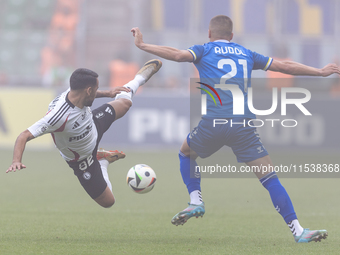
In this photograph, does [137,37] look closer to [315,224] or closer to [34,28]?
[315,224]

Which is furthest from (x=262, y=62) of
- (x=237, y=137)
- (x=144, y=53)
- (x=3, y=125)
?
(x=144, y=53)

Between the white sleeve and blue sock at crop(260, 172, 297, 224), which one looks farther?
blue sock at crop(260, 172, 297, 224)

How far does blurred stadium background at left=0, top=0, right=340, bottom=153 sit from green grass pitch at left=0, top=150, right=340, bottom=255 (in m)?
4.63

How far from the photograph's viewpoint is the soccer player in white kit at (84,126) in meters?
5.87

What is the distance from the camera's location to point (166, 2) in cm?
2188

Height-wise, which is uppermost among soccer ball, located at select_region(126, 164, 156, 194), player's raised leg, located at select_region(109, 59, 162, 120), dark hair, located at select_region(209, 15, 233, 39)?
dark hair, located at select_region(209, 15, 233, 39)

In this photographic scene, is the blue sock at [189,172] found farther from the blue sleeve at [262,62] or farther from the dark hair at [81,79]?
the dark hair at [81,79]

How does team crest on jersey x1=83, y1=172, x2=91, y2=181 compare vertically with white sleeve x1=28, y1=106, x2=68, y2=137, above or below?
below

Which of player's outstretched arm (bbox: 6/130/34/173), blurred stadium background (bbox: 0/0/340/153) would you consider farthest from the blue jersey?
blurred stadium background (bbox: 0/0/340/153)

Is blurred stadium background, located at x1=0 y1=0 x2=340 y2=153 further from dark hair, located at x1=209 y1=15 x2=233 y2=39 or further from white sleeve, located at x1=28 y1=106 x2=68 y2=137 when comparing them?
white sleeve, located at x1=28 y1=106 x2=68 y2=137

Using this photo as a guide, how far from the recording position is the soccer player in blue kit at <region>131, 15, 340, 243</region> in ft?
20.0

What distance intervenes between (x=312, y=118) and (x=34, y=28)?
39.0 ft

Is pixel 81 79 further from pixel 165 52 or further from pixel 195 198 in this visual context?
pixel 195 198

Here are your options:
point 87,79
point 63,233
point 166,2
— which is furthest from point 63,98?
point 166,2
